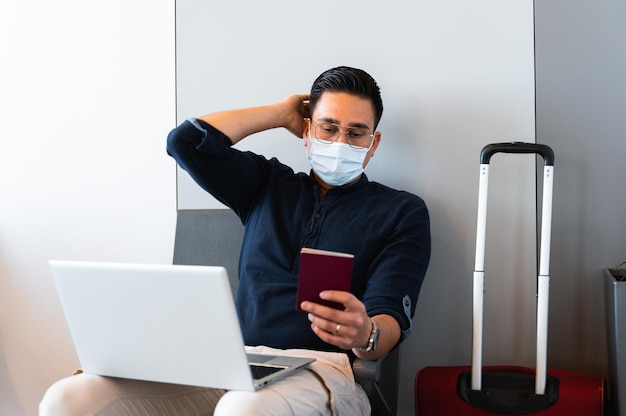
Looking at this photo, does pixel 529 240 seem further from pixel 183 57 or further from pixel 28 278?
pixel 28 278

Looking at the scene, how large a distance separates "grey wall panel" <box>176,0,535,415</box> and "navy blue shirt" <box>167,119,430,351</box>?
0.67ft

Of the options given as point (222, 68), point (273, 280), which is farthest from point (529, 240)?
point (222, 68)

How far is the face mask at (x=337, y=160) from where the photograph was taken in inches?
75.5

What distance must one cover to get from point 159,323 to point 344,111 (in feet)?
2.70

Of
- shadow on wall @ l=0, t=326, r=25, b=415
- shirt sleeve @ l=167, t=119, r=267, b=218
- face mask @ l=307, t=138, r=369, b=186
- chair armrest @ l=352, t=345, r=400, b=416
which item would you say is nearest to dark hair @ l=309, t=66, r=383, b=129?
face mask @ l=307, t=138, r=369, b=186

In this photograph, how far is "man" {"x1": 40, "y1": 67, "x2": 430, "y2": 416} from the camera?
174 centimetres

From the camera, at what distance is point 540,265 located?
1.85 m

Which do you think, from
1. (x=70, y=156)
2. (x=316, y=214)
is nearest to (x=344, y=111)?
(x=316, y=214)

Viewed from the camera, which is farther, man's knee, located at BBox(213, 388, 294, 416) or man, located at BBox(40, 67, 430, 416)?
man, located at BBox(40, 67, 430, 416)

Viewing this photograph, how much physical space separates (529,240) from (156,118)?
48.1 inches

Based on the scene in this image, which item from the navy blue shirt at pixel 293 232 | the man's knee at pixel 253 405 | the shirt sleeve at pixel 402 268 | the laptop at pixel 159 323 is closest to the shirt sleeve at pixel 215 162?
the navy blue shirt at pixel 293 232

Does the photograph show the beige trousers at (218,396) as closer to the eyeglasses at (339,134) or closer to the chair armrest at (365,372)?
the chair armrest at (365,372)

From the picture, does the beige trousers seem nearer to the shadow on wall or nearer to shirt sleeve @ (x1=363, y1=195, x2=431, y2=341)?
shirt sleeve @ (x1=363, y1=195, x2=431, y2=341)

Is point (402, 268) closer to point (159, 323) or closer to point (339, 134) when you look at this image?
point (339, 134)
